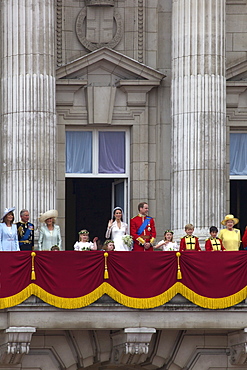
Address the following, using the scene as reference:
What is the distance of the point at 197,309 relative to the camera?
39.9 metres

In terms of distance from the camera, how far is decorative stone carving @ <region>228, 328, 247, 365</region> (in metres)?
40.3

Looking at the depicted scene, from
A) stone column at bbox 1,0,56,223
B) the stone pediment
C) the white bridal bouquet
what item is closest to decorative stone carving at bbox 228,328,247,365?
the white bridal bouquet

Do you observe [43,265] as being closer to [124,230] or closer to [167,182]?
[124,230]

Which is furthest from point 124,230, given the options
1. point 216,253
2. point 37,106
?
point 37,106

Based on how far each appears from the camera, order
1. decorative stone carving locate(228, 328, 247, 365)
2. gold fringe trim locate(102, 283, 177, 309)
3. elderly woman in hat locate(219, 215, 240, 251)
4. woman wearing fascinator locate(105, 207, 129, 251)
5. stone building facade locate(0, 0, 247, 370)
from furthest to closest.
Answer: stone building facade locate(0, 0, 247, 370), elderly woman in hat locate(219, 215, 240, 251), woman wearing fascinator locate(105, 207, 129, 251), decorative stone carving locate(228, 328, 247, 365), gold fringe trim locate(102, 283, 177, 309)

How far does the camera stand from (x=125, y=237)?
4078 cm

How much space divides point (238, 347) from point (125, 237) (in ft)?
14.0

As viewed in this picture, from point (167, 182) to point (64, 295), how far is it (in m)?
8.39

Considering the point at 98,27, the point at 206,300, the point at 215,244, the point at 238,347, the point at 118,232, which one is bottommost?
the point at 238,347

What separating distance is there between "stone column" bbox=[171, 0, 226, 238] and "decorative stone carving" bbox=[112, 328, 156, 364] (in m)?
5.42

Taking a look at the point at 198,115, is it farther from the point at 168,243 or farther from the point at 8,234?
the point at 8,234

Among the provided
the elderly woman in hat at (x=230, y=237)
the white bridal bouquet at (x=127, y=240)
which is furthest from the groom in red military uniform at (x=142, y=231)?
the elderly woman in hat at (x=230, y=237)

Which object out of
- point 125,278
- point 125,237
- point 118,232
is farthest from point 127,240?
point 125,278

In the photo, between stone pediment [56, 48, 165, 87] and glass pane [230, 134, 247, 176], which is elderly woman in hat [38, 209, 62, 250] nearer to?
stone pediment [56, 48, 165, 87]
